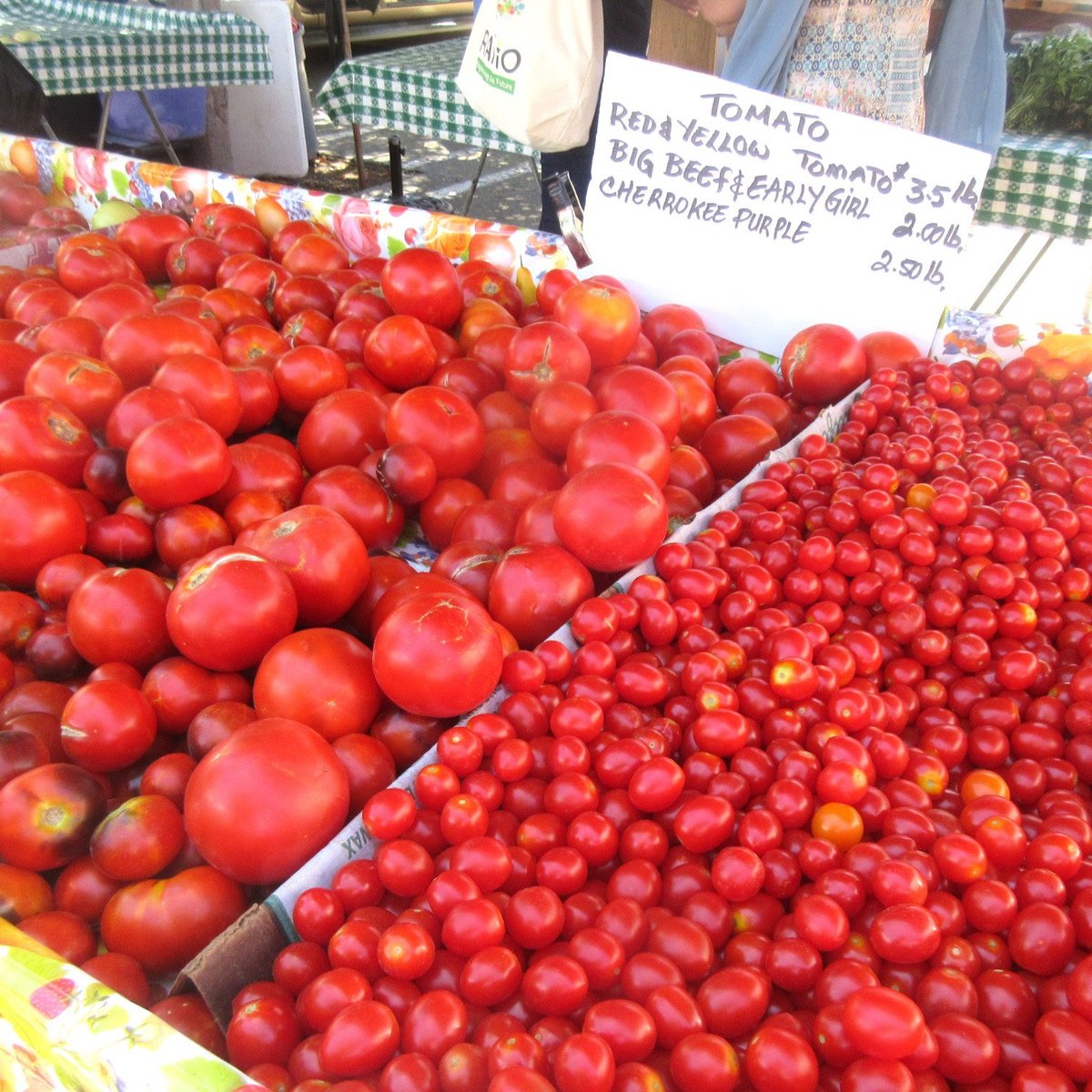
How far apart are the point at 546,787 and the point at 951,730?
56 cm

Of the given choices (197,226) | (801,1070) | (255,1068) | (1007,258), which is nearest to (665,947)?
(801,1070)

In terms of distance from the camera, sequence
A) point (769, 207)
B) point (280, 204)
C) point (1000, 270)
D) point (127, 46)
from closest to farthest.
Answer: point (769, 207)
point (280, 204)
point (1000, 270)
point (127, 46)

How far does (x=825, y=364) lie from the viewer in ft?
6.38

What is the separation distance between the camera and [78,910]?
108 centimetres

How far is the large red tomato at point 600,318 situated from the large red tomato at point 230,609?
2.81 ft

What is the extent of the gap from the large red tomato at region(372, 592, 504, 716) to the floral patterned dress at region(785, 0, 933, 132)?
2.24 m

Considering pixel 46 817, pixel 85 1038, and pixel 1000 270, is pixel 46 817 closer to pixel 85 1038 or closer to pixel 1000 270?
pixel 85 1038

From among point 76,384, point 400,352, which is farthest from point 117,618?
point 400,352

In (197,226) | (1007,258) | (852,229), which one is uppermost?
(852,229)

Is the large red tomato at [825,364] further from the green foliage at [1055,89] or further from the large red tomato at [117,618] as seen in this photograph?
the green foliage at [1055,89]

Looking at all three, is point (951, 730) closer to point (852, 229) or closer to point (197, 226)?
point (852, 229)

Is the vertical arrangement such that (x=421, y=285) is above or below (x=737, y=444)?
above

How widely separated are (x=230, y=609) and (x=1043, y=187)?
4239 millimetres

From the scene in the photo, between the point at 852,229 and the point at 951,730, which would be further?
the point at 852,229
